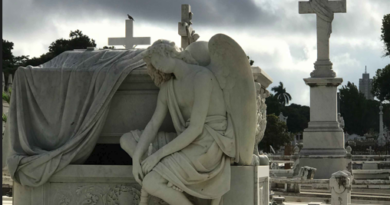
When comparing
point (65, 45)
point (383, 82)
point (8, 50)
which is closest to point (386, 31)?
point (383, 82)

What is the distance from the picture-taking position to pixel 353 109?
213 feet

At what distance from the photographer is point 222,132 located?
5.90 m

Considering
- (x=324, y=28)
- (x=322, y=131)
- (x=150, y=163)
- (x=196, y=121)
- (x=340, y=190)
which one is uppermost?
(x=324, y=28)

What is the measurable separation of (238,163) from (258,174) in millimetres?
384

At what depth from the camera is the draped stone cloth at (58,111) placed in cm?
637

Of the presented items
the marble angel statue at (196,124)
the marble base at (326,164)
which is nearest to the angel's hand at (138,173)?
the marble angel statue at (196,124)

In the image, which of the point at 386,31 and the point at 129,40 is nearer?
the point at 129,40

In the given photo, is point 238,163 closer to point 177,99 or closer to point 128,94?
point 177,99

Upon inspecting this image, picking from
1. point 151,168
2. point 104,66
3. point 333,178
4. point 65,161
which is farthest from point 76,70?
point 333,178

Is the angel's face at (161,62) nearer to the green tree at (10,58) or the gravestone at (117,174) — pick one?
the gravestone at (117,174)

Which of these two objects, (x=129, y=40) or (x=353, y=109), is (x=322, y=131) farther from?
(x=353, y=109)

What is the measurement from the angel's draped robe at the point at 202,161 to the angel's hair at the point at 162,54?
104 mm

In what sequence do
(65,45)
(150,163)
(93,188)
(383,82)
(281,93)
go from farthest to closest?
(281,93) < (383,82) < (65,45) < (93,188) < (150,163)

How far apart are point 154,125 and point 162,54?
67 cm
